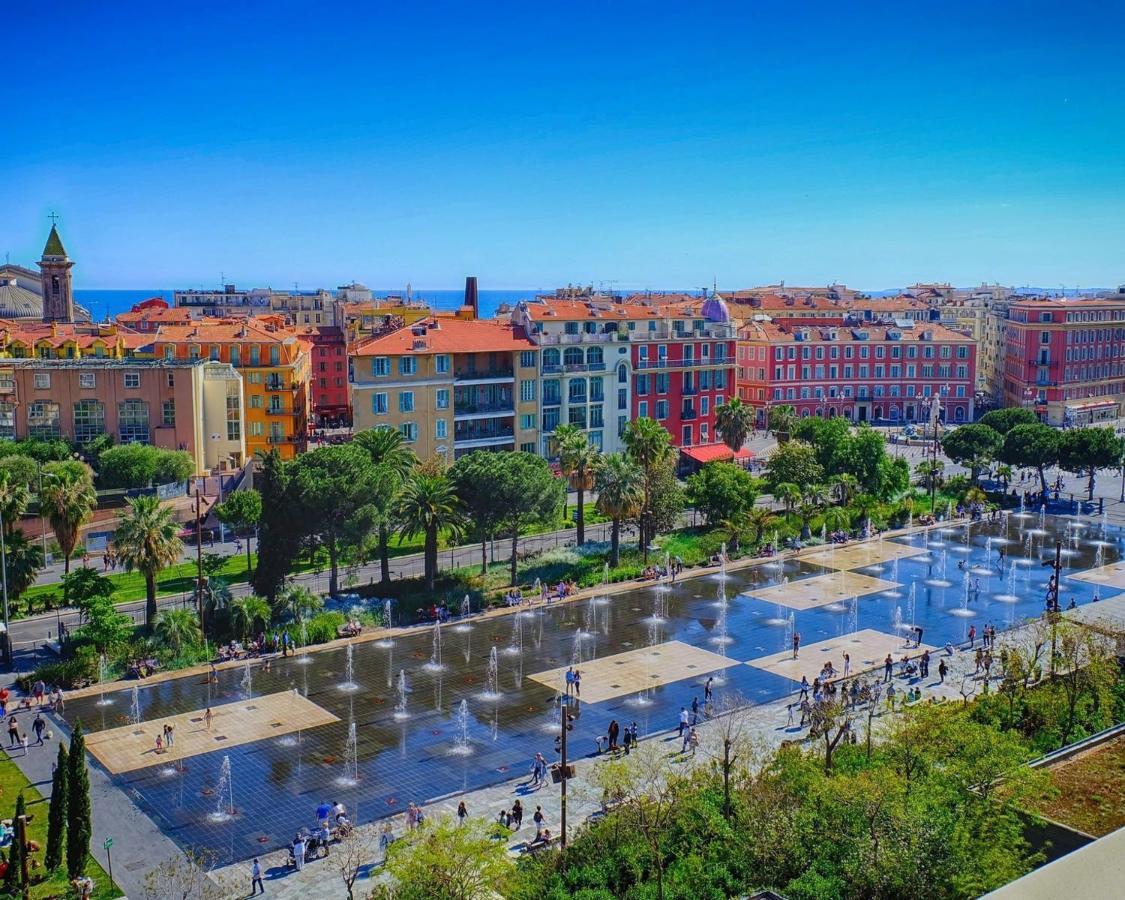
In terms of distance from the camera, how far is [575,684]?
42.6 m

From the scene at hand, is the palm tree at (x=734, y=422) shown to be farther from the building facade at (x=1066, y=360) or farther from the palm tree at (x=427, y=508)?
the building facade at (x=1066, y=360)

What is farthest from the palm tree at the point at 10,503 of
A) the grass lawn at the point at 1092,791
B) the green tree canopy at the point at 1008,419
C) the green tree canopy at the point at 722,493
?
the green tree canopy at the point at 1008,419

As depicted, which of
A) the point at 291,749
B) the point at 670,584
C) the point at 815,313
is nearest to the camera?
the point at 291,749

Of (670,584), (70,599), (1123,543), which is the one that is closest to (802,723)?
(670,584)

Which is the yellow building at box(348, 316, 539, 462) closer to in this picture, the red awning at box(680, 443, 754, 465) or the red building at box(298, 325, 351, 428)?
the red awning at box(680, 443, 754, 465)

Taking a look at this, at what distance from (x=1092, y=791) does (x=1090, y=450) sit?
57765 mm

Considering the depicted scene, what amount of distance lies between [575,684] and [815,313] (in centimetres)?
10866

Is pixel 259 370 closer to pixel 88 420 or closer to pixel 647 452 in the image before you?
pixel 88 420

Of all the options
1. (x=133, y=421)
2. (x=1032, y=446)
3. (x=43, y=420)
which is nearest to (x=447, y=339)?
(x=133, y=421)

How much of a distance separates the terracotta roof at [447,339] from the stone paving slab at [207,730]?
3611 cm

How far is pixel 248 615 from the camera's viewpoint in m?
46.8

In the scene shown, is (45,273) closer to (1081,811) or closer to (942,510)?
(942,510)

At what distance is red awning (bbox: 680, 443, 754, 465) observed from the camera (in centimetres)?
8412

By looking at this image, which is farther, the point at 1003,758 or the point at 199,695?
the point at 199,695
